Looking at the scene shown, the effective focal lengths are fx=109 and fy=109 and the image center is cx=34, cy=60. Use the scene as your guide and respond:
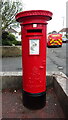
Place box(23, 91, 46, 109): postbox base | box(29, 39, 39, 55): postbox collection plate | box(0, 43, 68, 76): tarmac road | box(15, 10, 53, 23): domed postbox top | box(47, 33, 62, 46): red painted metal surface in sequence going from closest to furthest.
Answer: box(15, 10, 53, 23): domed postbox top, box(29, 39, 39, 55): postbox collection plate, box(23, 91, 46, 109): postbox base, box(0, 43, 68, 76): tarmac road, box(47, 33, 62, 46): red painted metal surface

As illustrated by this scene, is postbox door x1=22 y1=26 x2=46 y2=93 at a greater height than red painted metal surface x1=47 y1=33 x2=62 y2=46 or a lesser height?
lesser

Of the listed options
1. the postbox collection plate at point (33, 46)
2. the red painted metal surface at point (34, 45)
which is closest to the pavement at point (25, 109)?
the red painted metal surface at point (34, 45)

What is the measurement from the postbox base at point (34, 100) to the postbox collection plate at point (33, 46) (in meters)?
0.79

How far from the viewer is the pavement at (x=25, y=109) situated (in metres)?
2.07

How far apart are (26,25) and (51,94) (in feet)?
5.97

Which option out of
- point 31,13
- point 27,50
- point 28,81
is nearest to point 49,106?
point 28,81

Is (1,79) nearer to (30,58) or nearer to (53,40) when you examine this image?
(30,58)

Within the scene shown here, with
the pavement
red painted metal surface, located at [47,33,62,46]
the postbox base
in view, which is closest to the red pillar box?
the postbox base

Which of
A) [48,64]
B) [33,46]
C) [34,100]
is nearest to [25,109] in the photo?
[34,100]

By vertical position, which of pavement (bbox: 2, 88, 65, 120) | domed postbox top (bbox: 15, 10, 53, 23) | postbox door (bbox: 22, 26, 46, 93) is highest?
domed postbox top (bbox: 15, 10, 53, 23)

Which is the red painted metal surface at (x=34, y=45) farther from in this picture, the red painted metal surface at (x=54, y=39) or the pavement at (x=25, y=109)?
the red painted metal surface at (x=54, y=39)

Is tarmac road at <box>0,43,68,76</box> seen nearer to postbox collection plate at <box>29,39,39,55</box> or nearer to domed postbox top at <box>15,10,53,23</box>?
postbox collection plate at <box>29,39,39,55</box>

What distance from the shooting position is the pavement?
6.79 feet

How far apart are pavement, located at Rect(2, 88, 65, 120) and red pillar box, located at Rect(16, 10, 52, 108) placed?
0.15 metres
